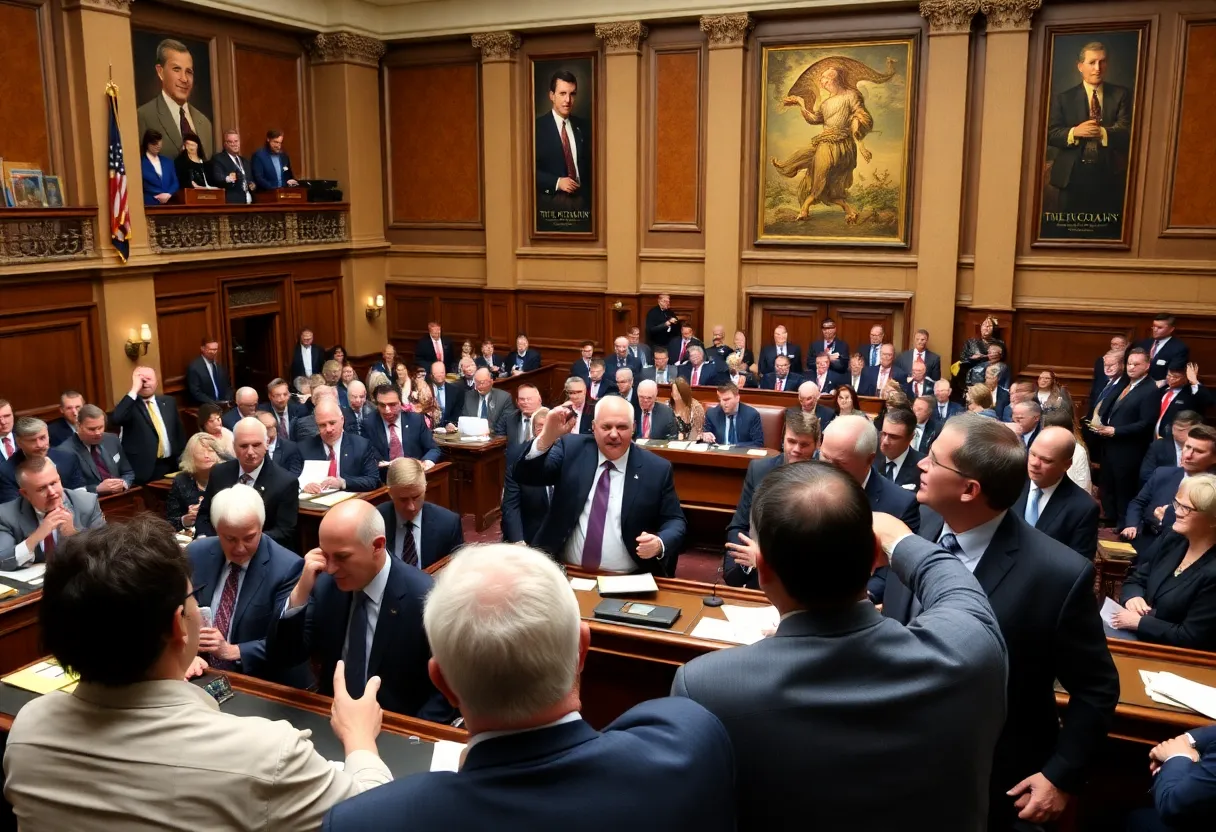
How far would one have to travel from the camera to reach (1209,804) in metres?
2.61

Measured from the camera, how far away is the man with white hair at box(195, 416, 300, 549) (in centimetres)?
575

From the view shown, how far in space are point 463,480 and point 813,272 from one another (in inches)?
242

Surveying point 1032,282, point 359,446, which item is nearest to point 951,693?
point 359,446

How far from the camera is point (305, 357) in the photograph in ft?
42.0

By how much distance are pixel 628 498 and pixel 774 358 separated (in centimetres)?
799

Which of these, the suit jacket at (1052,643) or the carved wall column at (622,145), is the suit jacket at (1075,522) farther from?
the carved wall column at (622,145)

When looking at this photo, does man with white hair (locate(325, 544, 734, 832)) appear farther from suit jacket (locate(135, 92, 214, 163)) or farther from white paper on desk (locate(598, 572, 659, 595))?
suit jacket (locate(135, 92, 214, 163))

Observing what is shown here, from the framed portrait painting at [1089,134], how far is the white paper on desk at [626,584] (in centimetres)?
964

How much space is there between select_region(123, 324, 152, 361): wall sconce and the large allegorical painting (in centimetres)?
798

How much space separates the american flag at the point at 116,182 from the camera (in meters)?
10.1

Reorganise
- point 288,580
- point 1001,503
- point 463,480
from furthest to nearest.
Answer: point 463,480 → point 288,580 → point 1001,503

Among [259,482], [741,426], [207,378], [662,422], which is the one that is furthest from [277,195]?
[259,482]

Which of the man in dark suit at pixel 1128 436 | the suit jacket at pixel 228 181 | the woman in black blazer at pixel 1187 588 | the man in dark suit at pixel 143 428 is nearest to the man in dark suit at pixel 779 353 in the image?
the man in dark suit at pixel 1128 436

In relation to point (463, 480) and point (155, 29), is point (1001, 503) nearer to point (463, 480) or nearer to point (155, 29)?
point (463, 480)
